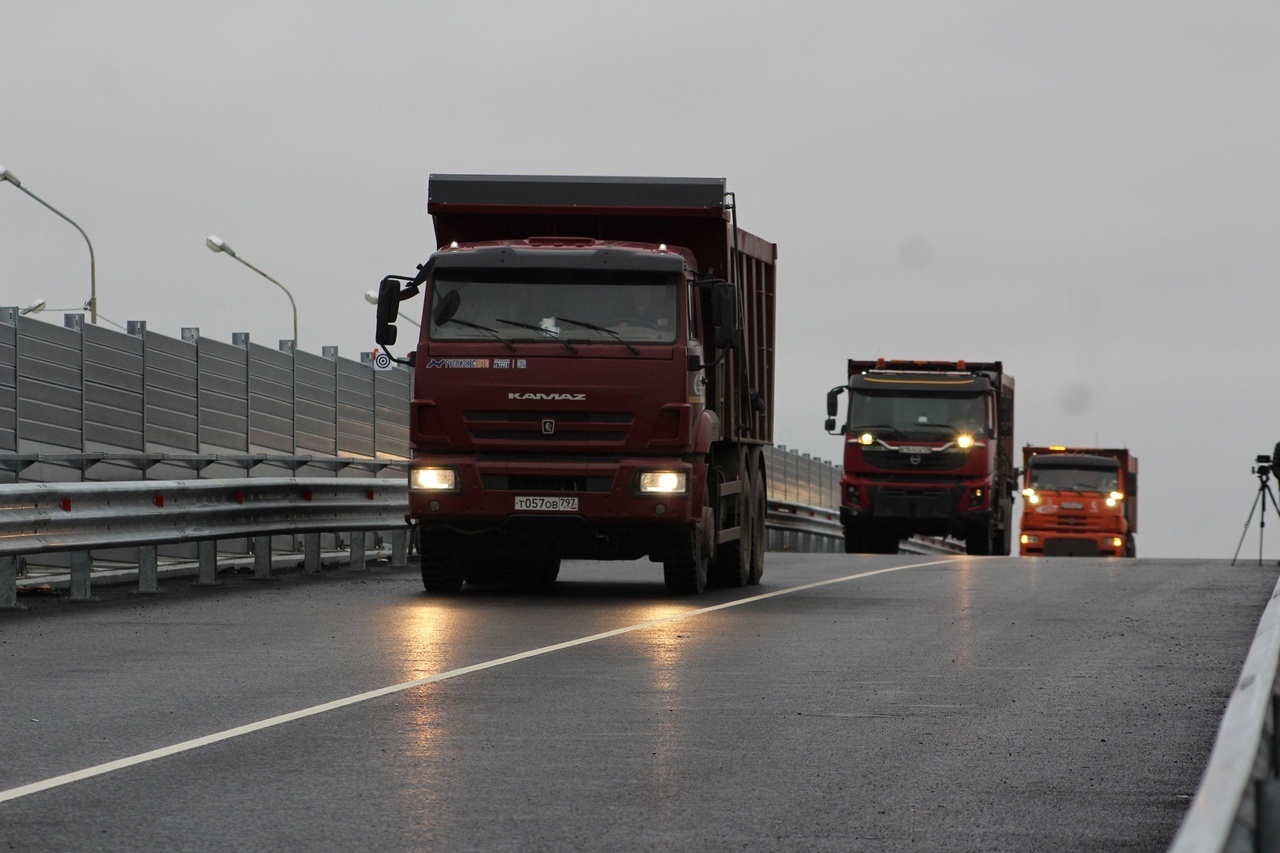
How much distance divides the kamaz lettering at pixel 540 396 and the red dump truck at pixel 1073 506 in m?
26.3

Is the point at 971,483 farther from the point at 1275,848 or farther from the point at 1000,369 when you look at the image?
the point at 1275,848

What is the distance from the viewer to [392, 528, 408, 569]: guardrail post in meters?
21.9

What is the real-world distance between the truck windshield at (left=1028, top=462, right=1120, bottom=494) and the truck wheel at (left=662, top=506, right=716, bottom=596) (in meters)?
25.0

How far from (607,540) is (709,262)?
8.94 ft

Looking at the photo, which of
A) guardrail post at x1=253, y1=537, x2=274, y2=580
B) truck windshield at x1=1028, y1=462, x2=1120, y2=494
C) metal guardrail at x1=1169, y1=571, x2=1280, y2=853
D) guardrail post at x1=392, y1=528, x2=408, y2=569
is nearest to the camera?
metal guardrail at x1=1169, y1=571, x2=1280, y2=853

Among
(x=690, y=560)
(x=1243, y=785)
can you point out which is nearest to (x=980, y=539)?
(x=690, y=560)

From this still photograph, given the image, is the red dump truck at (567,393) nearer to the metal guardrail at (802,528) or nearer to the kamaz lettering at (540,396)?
the kamaz lettering at (540,396)

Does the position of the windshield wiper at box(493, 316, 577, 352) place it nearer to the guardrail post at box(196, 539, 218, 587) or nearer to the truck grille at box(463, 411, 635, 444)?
the truck grille at box(463, 411, 635, 444)

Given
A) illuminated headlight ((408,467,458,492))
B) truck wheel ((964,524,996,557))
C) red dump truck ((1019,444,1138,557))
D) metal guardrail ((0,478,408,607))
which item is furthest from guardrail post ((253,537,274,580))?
red dump truck ((1019,444,1138,557))

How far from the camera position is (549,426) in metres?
15.6

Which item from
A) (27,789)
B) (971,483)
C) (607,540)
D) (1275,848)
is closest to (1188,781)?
(1275,848)

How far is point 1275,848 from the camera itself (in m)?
3.54

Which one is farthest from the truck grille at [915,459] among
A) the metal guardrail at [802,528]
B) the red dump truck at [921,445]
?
the metal guardrail at [802,528]

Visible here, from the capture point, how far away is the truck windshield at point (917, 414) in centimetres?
3269
